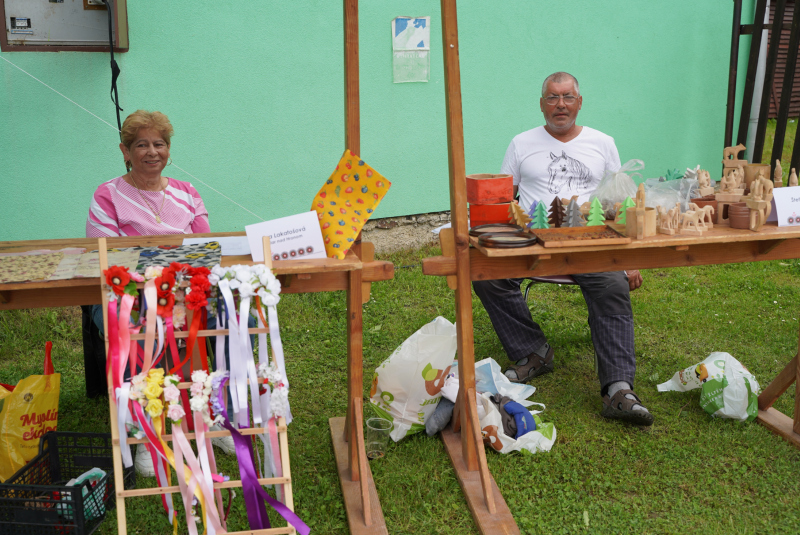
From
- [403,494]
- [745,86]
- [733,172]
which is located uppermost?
[745,86]

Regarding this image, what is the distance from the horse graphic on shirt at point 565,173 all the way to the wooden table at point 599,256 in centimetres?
100

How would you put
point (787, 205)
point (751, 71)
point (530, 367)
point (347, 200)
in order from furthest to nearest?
1. point (751, 71)
2. point (530, 367)
3. point (787, 205)
4. point (347, 200)

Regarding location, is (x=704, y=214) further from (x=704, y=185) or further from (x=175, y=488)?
(x=175, y=488)

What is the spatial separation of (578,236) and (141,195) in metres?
2.01

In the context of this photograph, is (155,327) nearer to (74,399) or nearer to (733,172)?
(74,399)

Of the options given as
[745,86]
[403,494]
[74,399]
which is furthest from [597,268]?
[745,86]

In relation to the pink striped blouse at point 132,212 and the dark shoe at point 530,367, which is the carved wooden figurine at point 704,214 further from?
the pink striped blouse at point 132,212

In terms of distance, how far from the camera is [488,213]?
2803 millimetres

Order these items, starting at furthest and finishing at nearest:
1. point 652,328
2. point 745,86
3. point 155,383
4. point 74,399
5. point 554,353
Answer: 1. point 745,86
2. point 652,328
3. point 554,353
4. point 74,399
5. point 155,383

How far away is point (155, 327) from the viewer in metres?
2.10

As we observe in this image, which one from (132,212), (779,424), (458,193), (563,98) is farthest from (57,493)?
(779,424)

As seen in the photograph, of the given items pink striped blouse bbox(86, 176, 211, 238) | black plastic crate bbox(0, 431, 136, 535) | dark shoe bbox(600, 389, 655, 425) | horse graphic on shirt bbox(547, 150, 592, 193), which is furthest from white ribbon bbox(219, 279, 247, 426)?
horse graphic on shirt bbox(547, 150, 592, 193)

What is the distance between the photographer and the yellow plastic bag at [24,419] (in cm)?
268

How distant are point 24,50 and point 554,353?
3752 mm
